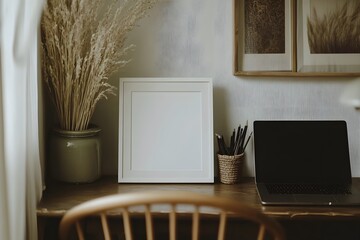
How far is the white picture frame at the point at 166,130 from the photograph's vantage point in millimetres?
1875

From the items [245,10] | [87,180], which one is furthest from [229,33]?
[87,180]

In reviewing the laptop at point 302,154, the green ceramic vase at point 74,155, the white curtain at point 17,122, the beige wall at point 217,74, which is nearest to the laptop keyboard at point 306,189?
the laptop at point 302,154

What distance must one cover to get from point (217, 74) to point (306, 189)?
23.4 inches

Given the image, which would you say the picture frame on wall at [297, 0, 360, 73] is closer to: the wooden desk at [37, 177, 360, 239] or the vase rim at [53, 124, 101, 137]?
the wooden desk at [37, 177, 360, 239]

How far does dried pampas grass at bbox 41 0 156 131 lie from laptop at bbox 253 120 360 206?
65cm

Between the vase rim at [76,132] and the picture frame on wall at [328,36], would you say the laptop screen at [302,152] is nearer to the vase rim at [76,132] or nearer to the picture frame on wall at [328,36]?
the picture frame on wall at [328,36]

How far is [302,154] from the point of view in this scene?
6.09 feet

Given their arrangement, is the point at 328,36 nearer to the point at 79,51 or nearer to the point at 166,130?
the point at 166,130

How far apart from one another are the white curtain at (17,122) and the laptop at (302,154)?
0.86 m

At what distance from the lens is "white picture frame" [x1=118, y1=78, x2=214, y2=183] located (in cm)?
188

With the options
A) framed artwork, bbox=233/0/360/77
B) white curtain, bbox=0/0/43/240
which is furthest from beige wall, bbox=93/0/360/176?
white curtain, bbox=0/0/43/240

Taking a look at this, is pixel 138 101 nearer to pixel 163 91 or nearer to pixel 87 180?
pixel 163 91

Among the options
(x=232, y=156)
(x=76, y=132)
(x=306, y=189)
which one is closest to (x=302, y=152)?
(x=306, y=189)

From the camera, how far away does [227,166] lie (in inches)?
73.3
